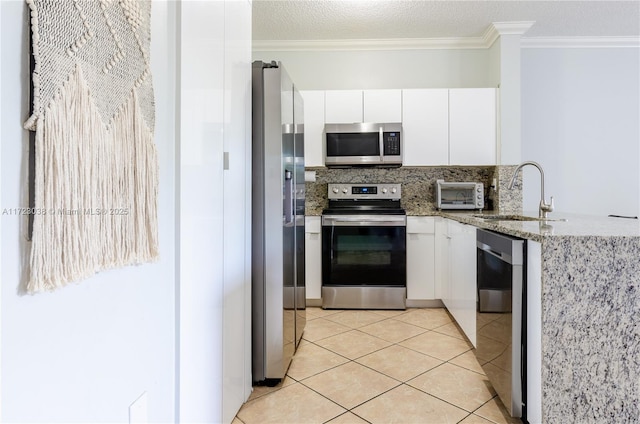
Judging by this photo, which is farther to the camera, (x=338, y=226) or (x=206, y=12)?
(x=338, y=226)

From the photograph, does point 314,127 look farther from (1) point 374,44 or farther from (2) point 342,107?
(1) point 374,44

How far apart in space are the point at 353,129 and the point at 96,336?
2996 millimetres

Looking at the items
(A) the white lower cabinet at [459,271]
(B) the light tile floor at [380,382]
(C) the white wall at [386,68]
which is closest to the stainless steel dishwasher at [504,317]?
(B) the light tile floor at [380,382]

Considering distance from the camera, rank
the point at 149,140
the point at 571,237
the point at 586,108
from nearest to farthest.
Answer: the point at 149,140, the point at 571,237, the point at 586,108

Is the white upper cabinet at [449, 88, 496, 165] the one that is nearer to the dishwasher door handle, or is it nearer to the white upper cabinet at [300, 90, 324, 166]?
the white upper cabinet at [300, 90, 324, 166]

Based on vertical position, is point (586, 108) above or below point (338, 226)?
above

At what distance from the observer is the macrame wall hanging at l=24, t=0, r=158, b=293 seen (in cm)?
68

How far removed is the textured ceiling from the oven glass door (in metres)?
1.86

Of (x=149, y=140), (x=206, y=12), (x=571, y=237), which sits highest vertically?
(x=206, y=12)

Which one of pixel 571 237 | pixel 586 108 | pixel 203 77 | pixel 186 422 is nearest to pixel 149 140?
pixel 203 77

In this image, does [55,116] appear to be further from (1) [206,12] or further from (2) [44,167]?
(1) [206,12]

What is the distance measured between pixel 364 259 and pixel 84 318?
276cm

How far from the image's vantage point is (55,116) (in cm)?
70

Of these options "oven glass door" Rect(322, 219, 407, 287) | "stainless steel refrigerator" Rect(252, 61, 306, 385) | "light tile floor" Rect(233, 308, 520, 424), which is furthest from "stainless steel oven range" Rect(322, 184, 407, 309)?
"stainless steel refrigerator" Rect(252, 61, 306, 385)
